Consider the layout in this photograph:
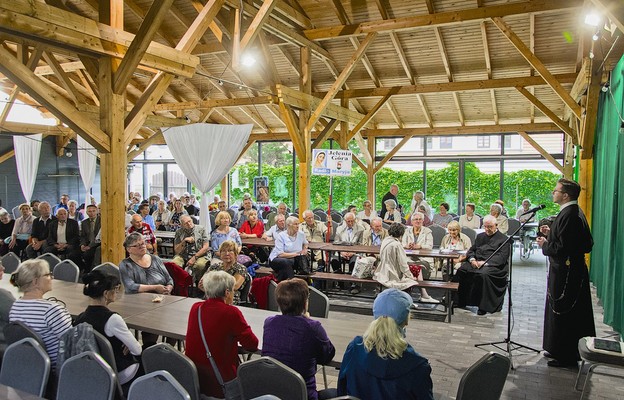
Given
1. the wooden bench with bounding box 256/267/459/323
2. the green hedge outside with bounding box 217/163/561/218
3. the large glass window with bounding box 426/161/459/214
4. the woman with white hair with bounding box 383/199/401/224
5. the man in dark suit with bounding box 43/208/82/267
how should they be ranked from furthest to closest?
the large glass window with bounding box 426/161/459/214, the green hedge outside with bounding box 217/163/561/218, the woman with white hair with bounding box 383/199/401/224, the man in dark suit with bounding box 43/208/82/267, the wooden bench with bounding box 256/267/459/323

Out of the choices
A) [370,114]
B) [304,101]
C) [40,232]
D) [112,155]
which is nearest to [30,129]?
[40,232]

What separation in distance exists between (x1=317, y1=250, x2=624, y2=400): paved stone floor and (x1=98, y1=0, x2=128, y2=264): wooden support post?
9.13 feet

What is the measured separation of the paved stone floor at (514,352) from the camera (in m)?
3.97

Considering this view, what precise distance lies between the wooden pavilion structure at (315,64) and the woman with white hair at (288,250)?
2.12 m

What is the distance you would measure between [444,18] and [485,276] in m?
4.24

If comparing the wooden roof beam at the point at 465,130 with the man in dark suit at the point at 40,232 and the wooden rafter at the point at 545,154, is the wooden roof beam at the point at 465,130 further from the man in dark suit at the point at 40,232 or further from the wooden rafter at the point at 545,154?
the man in dark suit at the point at 40,232

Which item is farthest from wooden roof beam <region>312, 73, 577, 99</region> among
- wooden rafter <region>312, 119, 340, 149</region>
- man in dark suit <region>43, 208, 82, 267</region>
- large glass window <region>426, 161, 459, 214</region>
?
man in dark suit <region>43, 208, 82, 267</region>

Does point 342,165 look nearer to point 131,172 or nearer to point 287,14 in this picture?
point 287,14

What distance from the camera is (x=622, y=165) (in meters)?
5.19

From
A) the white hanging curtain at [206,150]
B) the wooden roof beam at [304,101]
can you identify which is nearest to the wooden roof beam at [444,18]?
the wooden roof beam at [304,101]

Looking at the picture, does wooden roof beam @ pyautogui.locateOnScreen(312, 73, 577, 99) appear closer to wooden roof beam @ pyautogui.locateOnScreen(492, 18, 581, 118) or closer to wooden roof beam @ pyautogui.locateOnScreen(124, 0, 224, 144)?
wooden roof beam @ pyautogui.locateOnScreen(492, 18, 581, 118)

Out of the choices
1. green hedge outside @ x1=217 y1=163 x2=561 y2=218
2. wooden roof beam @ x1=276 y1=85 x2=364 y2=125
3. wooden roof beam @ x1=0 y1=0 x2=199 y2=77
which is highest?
wooden roof beam @ x1=276 y1=85 x2=364 y2=125

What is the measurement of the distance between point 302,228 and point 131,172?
12.9m

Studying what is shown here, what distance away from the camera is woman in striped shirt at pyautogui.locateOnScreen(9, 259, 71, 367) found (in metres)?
2.99
